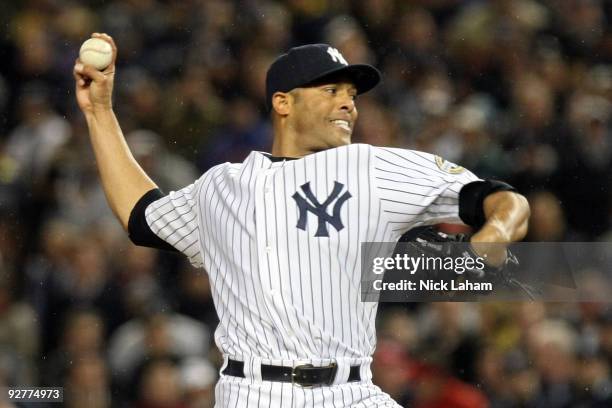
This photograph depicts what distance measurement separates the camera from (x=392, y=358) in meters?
5.07

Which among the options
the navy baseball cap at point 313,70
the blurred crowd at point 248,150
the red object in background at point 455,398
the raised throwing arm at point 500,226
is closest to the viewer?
the raised throwing arm at point 500,226

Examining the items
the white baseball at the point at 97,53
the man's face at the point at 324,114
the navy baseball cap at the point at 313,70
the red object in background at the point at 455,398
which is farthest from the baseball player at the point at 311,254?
the red object in background at the point at 455,398

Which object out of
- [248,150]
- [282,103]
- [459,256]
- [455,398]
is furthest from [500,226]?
[248,150]

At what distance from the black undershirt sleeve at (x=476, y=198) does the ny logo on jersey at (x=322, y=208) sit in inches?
11.3

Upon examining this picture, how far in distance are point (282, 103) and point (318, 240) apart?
596 millimetres

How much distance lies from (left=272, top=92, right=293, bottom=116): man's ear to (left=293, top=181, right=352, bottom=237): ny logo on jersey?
0.44m

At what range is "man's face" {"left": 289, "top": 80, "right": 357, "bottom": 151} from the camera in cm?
310

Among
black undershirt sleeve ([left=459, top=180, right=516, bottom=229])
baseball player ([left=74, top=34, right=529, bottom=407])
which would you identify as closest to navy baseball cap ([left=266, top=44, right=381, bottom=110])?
baseball player ([left=74, top=34, right=529, bottom=407])

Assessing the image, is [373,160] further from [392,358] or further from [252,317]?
[392,358]

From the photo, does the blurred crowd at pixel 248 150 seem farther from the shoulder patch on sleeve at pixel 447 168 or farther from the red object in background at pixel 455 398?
the shoulder patch on sleeve at pixel 447 168

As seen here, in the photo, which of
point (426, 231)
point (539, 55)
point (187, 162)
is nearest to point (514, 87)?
point (539, 55)

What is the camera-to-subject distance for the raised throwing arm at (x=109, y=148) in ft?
10.6

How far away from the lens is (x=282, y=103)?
3195mm

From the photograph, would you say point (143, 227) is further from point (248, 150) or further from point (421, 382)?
point (248, 150)
